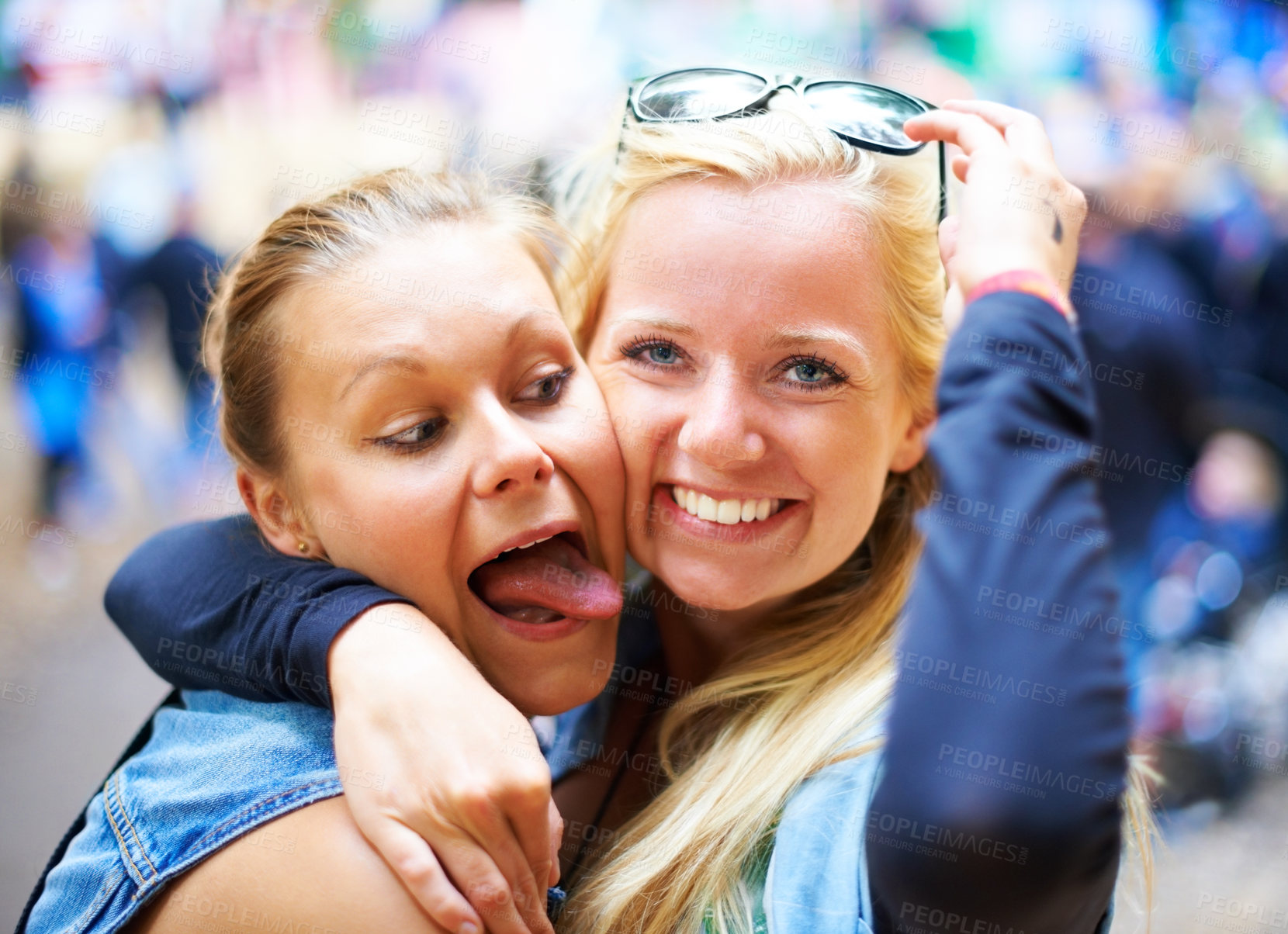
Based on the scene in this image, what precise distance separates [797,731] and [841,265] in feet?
2.60

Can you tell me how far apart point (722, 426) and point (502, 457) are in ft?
1.22

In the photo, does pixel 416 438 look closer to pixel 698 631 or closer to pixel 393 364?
pixel 393 364

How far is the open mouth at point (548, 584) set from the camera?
1612 mm

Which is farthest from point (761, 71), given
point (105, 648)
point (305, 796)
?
point (105, 648)

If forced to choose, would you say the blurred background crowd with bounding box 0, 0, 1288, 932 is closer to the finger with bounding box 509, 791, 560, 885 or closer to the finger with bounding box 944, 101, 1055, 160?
the finger with bounding box 944, 101, 1055, 160

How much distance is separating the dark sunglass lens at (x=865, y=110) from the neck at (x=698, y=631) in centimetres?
90

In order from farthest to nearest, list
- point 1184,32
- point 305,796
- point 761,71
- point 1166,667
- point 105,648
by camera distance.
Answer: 1. point 1184,32
2. point 1166,667
3. point 105,648
4. point 761,71
5. point 305,796

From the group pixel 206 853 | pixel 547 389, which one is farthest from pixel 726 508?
pixel 206 853

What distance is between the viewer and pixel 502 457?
A: 1.45 meters

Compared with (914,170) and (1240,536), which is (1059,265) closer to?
(914,170)

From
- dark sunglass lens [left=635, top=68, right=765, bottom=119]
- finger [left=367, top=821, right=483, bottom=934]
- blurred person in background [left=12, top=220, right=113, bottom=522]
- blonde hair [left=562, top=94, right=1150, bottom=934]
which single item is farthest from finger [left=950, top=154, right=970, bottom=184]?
blurred person in background [left=12, top=220, right=113, bottom=522]

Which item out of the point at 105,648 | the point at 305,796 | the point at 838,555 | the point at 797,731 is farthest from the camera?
the point at 105,648

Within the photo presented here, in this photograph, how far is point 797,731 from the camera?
61.9 inches

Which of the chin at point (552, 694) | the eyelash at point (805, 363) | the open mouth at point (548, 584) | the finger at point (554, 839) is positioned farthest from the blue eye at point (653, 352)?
the finger at point (554, 839)
